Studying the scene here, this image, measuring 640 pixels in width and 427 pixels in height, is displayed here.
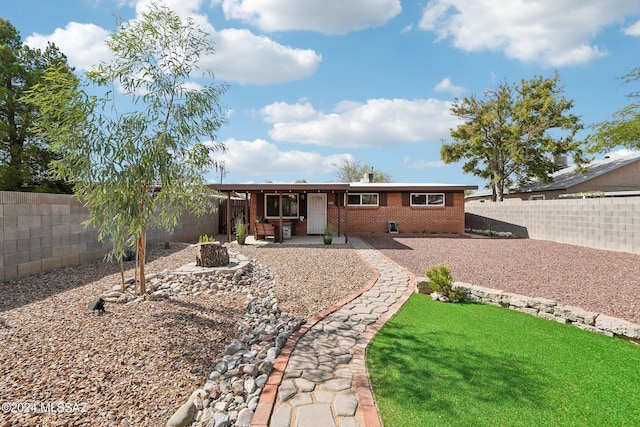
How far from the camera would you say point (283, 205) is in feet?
51.0

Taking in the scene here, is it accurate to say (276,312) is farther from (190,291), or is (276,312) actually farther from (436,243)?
(436,243)

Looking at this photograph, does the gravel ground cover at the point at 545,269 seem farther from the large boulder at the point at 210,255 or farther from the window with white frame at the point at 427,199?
the large boulder at the point at 210,255

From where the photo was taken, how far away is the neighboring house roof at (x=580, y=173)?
18516 millimetres

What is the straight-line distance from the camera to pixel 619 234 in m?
9.96

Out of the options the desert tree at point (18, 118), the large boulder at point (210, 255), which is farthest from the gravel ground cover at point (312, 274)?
the desert tree at point (18, 118)

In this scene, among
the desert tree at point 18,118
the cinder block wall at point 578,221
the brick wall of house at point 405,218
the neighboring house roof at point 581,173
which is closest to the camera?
the cinder block wall at point 578,221

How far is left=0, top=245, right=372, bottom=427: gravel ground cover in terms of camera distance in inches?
96.0

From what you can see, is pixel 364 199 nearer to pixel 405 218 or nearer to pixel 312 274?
pixel 405 218

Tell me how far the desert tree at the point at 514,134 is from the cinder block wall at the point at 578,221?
6593 mm

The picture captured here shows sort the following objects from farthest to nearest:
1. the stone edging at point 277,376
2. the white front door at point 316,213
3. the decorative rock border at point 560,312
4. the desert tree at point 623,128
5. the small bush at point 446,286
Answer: the white front door at point 316,213
the desert tree at point 623,128
the small bush at point 446,286
the decorative rock border at point 560,312
the stone edging at point 277,376

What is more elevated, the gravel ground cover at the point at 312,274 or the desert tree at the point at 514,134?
the desert tree at the point at 514,134

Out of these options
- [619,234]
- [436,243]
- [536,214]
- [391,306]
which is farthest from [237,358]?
[536,214]

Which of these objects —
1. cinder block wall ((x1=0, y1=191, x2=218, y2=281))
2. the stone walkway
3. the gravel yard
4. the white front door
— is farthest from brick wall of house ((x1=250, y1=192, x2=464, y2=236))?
the stone walkway

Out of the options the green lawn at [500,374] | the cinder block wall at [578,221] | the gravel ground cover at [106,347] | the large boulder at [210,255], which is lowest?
the green lawn at [500,374]
